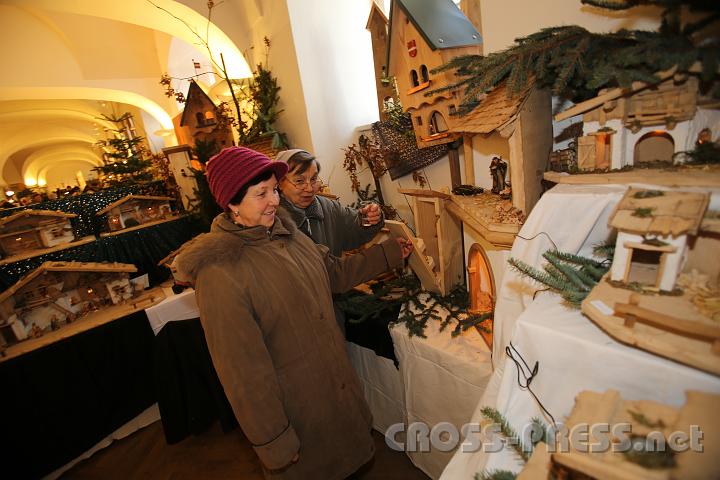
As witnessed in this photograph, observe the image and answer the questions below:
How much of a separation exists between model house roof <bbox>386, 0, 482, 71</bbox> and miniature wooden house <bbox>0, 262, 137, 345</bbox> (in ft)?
9.93

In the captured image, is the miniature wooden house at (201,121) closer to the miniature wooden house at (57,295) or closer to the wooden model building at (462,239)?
the miniature wooden house at (57,295)

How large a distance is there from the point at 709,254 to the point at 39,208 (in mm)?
4246

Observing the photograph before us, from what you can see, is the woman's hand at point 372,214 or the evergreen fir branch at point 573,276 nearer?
the evergreen fir branch at point 573,276

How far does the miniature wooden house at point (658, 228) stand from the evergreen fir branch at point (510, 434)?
1.57 ft

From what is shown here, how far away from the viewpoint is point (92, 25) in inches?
181

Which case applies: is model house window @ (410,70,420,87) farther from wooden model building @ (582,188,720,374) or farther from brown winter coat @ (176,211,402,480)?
wooden model building @ (582,188,720,374)

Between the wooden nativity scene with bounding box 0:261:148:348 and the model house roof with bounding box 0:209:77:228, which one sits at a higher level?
the model house roof with bounding box 0:209:77:228

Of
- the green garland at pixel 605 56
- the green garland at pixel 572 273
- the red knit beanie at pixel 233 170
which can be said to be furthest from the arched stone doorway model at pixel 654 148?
the red knit beanie at pixel 233 170

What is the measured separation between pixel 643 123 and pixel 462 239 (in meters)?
1.17

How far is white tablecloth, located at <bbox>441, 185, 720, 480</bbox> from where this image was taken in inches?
25.6

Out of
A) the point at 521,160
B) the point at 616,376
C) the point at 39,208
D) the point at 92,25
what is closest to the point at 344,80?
the point at 521,160

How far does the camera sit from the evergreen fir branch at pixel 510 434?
31.0 inches

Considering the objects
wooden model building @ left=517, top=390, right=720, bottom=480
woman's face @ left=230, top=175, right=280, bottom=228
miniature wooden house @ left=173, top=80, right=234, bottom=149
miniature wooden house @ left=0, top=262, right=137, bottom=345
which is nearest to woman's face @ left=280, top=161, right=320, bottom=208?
woman's face @ left=230, top=175, right=280, bottom=228

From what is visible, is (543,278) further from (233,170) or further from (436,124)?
(436,124)
